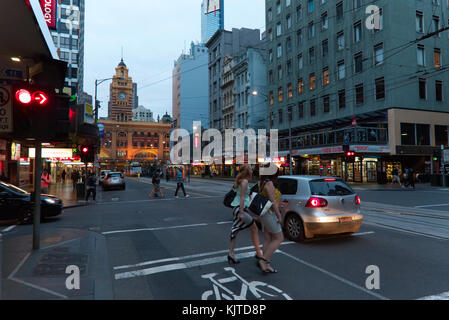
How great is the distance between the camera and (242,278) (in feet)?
16.1

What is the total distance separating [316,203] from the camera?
6.86 m

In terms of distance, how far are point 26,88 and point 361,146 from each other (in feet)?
93.6

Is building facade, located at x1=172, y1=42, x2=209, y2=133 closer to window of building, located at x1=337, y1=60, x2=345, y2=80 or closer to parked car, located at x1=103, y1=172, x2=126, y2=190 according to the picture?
window of building, located at x1=337, y1=60, x2=345, y2=80

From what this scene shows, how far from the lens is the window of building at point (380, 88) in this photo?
96.9 ft

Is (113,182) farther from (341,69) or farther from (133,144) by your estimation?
(133,144)

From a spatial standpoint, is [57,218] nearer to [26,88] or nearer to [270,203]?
[26,88]

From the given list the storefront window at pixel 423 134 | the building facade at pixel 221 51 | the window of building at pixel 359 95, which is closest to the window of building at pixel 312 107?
the window of building at pixel 359 95

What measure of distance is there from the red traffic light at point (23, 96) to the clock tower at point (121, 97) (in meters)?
126

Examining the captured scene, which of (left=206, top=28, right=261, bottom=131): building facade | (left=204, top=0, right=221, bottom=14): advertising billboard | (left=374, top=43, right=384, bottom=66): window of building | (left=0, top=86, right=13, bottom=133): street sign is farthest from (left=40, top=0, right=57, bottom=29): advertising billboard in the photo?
(left=206, top=28, right=261, bottom=131): building facade

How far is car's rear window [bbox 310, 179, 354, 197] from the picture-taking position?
7043 mm

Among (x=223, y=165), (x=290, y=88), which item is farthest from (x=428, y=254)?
(x=223, y=165)
